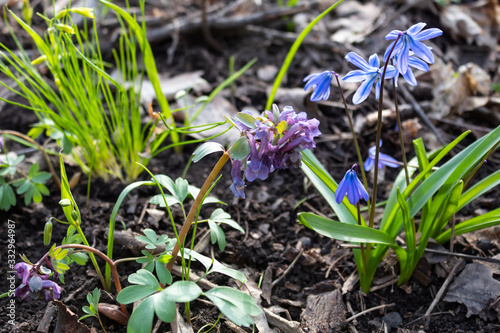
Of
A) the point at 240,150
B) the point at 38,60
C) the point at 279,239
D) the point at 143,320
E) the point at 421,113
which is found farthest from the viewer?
the point at 421,113

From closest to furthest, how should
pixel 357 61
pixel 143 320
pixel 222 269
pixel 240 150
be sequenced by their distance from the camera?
pixel 143 320 → pixel 240 150 → pixel 222 269 → pixel 357 61

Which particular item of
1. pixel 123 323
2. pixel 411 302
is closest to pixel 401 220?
pixel 411 302

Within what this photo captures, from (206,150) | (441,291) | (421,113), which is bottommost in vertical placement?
(441,291)

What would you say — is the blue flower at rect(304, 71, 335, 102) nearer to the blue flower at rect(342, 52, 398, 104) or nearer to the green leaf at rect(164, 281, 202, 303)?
the blue flower at rect(342, 52, 398, 104)

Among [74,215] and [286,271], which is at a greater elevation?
[74,215]

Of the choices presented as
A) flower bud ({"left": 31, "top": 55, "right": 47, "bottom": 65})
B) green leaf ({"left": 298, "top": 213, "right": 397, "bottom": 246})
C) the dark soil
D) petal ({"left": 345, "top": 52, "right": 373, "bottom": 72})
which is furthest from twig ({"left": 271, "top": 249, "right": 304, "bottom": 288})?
flower bud ({"left": 31, "top": 55, "right": 47, "bottom": 65})

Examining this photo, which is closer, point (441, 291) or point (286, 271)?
Answer: point (441, 291)

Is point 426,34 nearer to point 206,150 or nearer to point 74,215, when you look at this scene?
point 206,150

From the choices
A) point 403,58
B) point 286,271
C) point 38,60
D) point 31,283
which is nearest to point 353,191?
point 403,58
